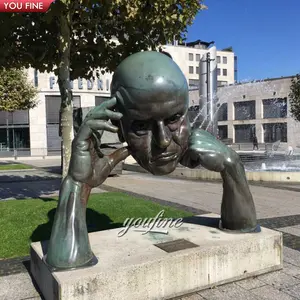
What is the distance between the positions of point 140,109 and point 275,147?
36.5m

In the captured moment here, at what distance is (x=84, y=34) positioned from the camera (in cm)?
851

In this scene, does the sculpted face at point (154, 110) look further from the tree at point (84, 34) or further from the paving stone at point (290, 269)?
the tree at point (84, 34)

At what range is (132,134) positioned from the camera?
11.5 feet

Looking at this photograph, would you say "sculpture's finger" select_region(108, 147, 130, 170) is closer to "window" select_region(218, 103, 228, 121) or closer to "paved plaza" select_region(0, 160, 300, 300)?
"paved plaza" select_region(0, 160, 300, 300)

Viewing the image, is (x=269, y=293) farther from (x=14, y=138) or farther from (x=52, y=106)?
(x=14, y=138)

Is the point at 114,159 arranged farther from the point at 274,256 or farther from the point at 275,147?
the point at 275,147

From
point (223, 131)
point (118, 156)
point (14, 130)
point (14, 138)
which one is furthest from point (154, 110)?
Result: point (223, 131)

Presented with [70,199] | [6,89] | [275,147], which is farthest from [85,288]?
[275,147]

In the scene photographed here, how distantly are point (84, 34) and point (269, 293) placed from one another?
695 cm

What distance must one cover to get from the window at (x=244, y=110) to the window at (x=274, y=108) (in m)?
1.76

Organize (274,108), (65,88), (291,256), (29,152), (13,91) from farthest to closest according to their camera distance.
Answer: (274,108)
(29,152)
(13,91)
(65,88)
(291,256)

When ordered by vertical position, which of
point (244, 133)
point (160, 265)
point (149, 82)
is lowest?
point (160, 265)

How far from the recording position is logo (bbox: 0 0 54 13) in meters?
6.24

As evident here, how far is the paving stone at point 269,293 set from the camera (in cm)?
357
